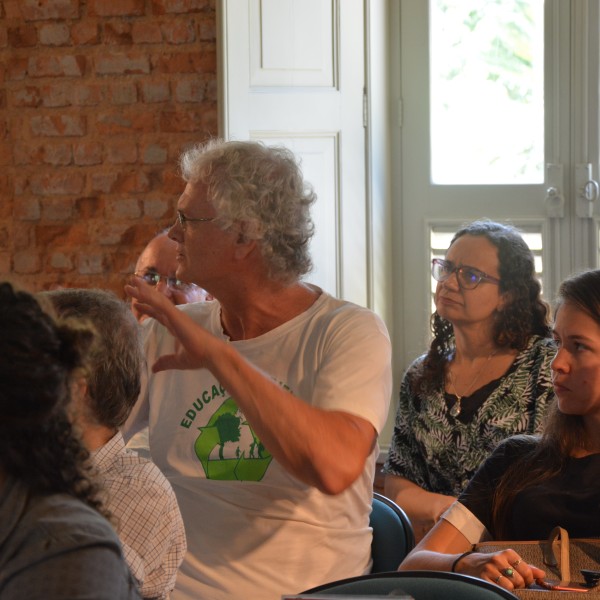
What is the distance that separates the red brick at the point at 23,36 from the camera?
4.19 meters

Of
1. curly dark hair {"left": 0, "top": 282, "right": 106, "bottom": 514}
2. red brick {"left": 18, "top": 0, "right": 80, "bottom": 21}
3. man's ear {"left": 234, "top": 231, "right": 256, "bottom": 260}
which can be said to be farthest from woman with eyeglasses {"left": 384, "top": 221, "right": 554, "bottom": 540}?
red brick {"left": 18, "top": 0, "right": 80, "bottom": 21}

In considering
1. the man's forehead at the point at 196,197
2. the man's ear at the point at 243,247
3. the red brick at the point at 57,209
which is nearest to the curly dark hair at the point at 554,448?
the man's ear at the point at 243,247

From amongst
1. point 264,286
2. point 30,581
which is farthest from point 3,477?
point 264,286

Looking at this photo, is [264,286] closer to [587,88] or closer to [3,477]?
[3,477]

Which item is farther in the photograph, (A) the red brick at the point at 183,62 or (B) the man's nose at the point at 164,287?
(A) the red brick at the point at 183,62

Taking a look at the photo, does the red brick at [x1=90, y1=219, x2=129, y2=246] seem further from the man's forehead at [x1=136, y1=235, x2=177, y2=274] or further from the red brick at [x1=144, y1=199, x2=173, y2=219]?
the man's forehead at [x1=136, y1=235, x2=177, y2=274]

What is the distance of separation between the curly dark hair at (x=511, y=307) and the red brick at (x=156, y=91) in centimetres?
159

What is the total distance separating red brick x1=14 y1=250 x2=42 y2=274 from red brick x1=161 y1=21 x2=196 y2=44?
103 cm

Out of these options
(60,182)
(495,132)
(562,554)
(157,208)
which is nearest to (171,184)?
(157,208)

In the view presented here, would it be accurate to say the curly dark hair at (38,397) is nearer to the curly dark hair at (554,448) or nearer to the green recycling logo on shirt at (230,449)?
the green recycling logo on shirt at (230,449)

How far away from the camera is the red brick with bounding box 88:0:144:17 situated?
4.12m

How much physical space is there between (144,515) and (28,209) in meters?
2.87

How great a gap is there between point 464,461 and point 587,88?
1.97m

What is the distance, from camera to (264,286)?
221 centimetres
